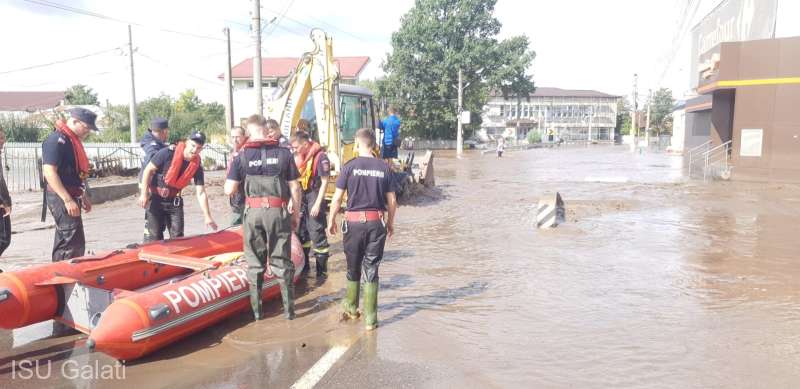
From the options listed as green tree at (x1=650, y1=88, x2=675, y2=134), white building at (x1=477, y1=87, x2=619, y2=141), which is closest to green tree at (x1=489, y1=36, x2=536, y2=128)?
green tree at (x1=650, y1=88, x2=675, y2=134)

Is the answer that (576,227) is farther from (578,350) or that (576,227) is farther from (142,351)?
(142,351)

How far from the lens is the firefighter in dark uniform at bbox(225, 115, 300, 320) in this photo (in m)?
5.17

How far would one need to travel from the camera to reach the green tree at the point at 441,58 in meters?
51.1

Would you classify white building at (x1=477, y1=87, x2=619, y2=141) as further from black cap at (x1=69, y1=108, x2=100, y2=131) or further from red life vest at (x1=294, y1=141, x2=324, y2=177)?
black cap at (x1=69, y1=108, x2=100, y2=131)

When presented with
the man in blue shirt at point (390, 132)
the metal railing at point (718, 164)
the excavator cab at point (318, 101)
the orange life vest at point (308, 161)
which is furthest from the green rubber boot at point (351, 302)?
the metal railing at point (718, 164)

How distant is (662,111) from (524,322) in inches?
3424

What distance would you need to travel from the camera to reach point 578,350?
15.3 feet

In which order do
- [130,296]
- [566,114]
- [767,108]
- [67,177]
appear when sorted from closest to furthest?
[130,296] < [67,177] < [767,108] < [566,114]

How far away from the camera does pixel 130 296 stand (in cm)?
449

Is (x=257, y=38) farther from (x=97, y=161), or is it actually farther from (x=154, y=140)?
(x=154, y=140)

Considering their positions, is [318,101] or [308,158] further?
[318,101]

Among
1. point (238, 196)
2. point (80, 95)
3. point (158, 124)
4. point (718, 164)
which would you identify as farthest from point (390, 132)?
point (80, 95)

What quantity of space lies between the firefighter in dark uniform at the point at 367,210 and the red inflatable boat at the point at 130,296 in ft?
3.79

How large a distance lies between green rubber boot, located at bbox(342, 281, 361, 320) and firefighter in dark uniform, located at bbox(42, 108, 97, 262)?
288 cm
